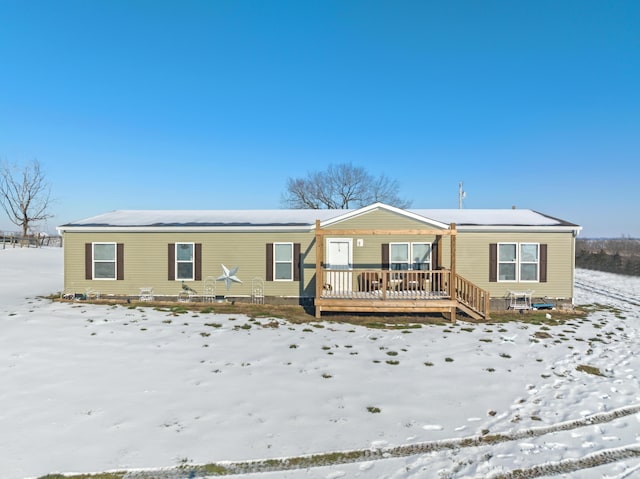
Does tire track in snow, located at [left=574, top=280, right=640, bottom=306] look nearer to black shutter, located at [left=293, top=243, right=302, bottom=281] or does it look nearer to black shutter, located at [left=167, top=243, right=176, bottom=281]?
black shutter, located at [left=293, top=243, right=302, bottom=281]

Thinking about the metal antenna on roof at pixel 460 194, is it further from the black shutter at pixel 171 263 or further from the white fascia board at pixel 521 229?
the black shutter at pixel 171 263

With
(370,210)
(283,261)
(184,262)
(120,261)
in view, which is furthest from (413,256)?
(120,261)

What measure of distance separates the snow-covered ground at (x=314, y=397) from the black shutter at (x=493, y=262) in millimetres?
2772

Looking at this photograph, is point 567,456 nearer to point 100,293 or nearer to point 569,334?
point 569,334

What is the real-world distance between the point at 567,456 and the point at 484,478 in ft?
3.68

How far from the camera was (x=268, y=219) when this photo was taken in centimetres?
1311

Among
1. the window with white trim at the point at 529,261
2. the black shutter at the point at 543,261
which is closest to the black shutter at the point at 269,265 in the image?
the window with white trim at the point at 529,261

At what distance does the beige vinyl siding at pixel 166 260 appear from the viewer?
39.6 feet

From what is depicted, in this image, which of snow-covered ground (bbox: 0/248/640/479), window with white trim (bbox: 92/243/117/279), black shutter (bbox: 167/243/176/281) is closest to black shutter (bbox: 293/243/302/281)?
snow-covered ground (bbox: 0/248/640/479)

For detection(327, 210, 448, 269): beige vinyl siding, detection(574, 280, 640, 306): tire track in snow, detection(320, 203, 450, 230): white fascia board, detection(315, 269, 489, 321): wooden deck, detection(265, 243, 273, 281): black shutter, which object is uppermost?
detection(320, 203, 450, 230): white fascia board

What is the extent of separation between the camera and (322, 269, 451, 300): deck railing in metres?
10.4

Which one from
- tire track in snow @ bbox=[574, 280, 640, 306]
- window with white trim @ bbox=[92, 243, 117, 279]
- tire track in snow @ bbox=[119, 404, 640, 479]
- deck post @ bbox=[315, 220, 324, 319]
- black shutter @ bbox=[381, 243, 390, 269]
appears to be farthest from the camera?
tire track in snow @ bbox=[574, 280, 640, 306]

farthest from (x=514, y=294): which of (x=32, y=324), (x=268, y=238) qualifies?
(x=32, y=324)

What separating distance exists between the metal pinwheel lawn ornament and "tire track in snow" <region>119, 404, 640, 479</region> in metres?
8.67
